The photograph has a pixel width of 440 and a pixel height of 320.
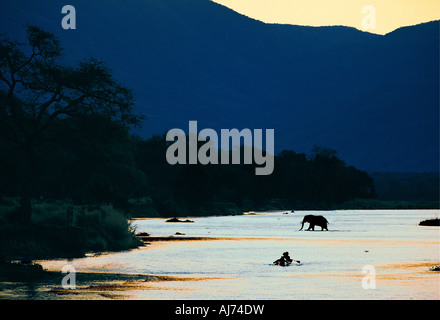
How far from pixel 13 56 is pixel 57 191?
6097 cm

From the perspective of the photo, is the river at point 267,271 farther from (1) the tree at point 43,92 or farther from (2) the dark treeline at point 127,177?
(1) the tree at point 43,92

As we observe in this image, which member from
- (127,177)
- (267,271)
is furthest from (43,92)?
(127,177)

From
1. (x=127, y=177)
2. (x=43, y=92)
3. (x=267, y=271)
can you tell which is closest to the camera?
(x=267, y=271)

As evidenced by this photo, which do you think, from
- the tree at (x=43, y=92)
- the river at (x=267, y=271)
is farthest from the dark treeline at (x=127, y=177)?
the river at (x=267, y=271)

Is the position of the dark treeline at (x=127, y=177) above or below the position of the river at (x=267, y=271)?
above

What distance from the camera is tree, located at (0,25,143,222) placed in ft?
156

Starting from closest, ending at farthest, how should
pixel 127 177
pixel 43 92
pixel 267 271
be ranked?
pixel 267 271 → pixel 43 92 → pixel 127 177

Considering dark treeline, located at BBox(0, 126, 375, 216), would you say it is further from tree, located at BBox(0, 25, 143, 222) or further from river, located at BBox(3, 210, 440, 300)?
river, located at BBox(3, 210, 440, 300)

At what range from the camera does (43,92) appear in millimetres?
48562

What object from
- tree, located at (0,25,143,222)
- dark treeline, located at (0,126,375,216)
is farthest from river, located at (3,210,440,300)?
tree, located at (0,25,143,222)

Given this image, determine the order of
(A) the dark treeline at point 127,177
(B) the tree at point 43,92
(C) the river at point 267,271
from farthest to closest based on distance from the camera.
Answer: (A) the dark treeline at point 127,177, (B) the tree at point 43,92, (C) the river at point 267,271

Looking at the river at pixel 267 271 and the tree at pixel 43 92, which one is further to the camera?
the tree at pixel 43 92

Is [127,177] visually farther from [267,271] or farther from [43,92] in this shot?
[267,271]

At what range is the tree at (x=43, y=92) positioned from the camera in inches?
1875
